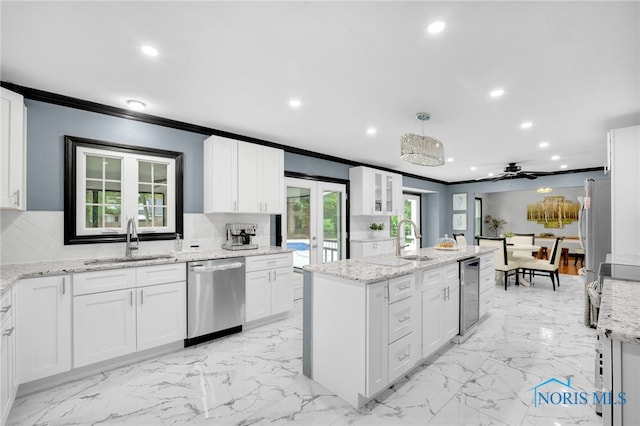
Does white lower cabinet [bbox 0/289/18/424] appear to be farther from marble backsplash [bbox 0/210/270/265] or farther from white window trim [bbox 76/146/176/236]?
white window trim [bbox 76/146/176/236]

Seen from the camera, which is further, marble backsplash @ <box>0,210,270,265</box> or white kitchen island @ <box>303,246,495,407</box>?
marble backsplash @ <box>0,210,270,265</box>

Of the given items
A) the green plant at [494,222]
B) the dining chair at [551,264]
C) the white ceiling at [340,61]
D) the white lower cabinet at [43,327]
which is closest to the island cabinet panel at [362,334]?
the white ceiling at [340,61]

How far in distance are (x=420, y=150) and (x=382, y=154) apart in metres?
2.38

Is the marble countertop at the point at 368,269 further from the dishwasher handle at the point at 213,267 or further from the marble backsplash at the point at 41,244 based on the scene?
the marble backsplash at the point at 41,244

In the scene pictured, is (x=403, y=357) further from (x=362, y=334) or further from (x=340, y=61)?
(x=340, y=61)

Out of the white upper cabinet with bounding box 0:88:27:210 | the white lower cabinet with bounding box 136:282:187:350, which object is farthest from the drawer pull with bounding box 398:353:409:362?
the white upper cabinet with bounding box 0:88:27:210

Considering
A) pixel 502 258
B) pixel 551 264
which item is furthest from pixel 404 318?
pixel 551 264

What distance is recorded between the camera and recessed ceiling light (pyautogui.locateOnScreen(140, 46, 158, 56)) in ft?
6.56

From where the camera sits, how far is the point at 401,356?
223 centimetres

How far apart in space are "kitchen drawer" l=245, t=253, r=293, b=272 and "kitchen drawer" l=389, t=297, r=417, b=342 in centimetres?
186

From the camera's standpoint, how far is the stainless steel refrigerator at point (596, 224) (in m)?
3.59

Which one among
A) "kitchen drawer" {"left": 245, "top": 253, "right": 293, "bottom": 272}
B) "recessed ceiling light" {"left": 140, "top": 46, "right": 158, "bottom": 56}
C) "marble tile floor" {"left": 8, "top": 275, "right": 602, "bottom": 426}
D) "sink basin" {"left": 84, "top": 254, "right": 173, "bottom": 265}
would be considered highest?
"recessed ceiling light" {"left": 140, "top": 46, "right": 158, "bottom": 56}

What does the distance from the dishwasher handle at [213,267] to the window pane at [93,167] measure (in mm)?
1353

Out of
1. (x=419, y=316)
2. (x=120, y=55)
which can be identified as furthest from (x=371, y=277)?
(x=120, y=55)
